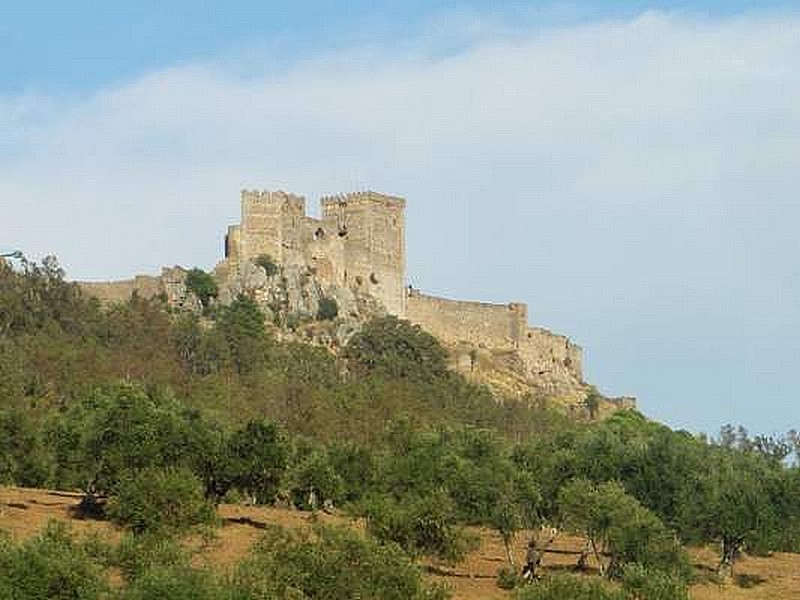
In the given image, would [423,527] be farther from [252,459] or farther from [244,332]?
[244,332]

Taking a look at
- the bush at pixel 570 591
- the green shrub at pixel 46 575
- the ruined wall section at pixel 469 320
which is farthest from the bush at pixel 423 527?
the ruined wall section at pixel 469 320

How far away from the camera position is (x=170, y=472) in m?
44.5

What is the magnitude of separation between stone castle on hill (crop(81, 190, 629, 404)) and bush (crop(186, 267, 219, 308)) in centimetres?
49

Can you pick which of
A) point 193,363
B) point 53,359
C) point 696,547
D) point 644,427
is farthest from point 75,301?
point 696,547

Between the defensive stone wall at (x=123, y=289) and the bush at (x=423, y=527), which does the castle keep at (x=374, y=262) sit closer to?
the defensive stone wall at (x=123, y=289)

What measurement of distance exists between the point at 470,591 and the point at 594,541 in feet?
15.9

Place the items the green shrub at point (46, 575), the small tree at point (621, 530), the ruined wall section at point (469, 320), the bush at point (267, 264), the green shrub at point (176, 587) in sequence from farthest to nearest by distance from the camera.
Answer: the ruined wall section at point (469, 320) → the bush at point (267, 264) → the small tree at point (621, 530) → the green shrub at point (46, 575) → the green shrub at point (176, 587)

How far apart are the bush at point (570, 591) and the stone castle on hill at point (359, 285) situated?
59.9 metres

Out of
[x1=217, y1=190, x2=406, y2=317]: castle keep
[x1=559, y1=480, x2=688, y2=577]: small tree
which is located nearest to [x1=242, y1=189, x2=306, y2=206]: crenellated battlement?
[x1=217, y1=190, x2=406, y2=317]: castle keep

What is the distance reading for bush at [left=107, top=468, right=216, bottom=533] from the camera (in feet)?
139

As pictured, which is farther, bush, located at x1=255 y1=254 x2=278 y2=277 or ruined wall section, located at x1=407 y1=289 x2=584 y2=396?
ruined wall section, located at x1=407 y1=289 x2=584 y2=396

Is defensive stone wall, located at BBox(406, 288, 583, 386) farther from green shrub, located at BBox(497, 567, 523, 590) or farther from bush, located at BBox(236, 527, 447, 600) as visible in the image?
bush, located at BBox(236, 527, 447, 600)

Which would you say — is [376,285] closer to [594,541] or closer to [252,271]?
[252,271]

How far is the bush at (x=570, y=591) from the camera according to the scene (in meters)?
32.6
